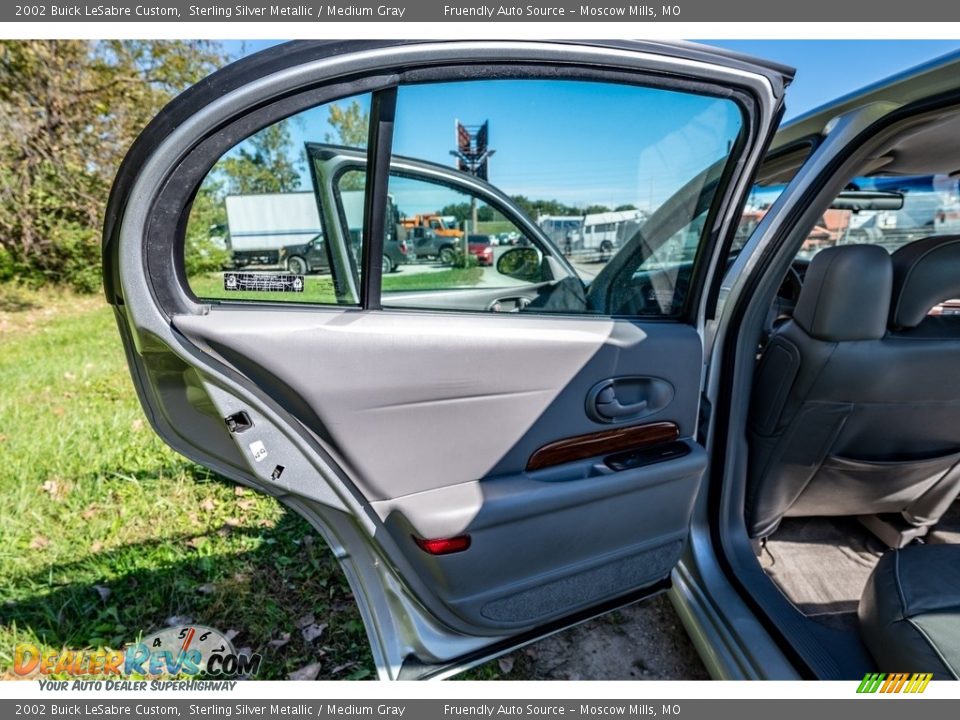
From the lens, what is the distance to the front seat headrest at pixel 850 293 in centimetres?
161

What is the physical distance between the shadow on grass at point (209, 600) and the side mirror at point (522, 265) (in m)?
1.57

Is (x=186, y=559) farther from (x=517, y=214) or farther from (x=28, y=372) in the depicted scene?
(x=28, y=372)

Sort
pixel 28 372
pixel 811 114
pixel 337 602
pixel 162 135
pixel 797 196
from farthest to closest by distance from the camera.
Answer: pixel 28 372, pixel 337 602, pixel 811 114, pixel 797 196, pixel 162 135

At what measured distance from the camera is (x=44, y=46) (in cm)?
618

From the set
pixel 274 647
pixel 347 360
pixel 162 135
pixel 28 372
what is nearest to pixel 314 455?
pixel 347 360

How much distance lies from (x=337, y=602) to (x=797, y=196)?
7.97ft

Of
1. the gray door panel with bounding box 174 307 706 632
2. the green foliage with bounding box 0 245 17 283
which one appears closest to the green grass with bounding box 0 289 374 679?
the gray door panel with bounding box 174 307 706 632

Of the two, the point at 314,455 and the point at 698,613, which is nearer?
the point at 314,455

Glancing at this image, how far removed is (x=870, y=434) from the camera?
1.85 m

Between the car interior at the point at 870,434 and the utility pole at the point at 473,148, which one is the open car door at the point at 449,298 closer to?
the utility pole at the point at 473,148

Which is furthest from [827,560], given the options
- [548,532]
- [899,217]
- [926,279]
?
[899,217]

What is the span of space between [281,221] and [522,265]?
68 cm

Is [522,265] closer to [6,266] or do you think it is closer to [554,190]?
[554,190]

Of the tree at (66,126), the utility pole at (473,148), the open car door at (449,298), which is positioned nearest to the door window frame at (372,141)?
the open car door at (449,298)
